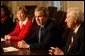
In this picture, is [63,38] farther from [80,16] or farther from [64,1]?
[64,1]

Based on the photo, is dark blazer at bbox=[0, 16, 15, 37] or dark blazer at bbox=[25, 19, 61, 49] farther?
dark blazer at bbox=[0, 16, 15, 37]

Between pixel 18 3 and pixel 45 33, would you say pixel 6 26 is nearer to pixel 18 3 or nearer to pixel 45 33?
pixel 45 33

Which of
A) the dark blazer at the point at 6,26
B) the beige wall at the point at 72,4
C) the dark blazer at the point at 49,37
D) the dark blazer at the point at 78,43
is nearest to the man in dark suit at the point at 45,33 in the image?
the dark blazer at the point at 49,37

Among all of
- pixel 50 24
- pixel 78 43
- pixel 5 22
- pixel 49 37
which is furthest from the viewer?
pixel 5 22

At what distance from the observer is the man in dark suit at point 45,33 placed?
2525mm

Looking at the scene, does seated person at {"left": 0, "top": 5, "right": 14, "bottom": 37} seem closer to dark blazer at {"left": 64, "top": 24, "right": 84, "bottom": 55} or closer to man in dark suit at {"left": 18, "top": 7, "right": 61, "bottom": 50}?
man in dark suit at {"left": 18, "top": 7, "right": 61, "bottom": 50}

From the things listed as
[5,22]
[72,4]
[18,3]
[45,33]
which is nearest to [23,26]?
[45,33]

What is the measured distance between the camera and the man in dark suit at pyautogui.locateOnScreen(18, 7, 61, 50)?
2525mm

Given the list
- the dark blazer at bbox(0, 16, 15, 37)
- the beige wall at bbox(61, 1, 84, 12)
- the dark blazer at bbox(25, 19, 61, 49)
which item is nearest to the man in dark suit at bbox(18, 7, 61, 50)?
the dark blazer at bbox(25, 19, 61, 49)

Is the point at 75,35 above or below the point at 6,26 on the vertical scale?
above

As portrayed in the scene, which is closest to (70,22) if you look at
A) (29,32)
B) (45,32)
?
(45,32)

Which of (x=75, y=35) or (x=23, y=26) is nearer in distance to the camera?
(x=75, y=35)

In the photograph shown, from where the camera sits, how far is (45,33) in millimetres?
2666

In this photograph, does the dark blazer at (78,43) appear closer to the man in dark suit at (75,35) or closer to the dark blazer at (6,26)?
the man in dark suit at (75,35)
